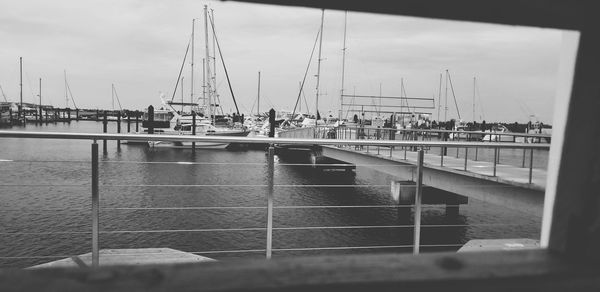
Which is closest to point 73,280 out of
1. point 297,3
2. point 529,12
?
point 297,3

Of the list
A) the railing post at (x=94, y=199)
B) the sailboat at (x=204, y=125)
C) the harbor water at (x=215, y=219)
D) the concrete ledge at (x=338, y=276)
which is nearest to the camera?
the concrete ledge at (x=338, y=276)

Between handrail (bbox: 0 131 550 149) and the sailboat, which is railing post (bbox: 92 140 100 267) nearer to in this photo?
handrail (bbox: 0 131 550 149)

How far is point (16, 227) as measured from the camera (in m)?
9.10

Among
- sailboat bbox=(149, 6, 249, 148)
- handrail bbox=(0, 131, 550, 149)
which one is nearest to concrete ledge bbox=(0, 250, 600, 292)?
handrail bbox=(0, 131, 550, 149)

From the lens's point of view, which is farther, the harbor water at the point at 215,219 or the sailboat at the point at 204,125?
the sailboat at the point at 204,125

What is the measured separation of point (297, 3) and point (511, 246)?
396 centimetres

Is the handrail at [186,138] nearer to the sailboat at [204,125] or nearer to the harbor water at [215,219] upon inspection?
the harbor water at [215,219]

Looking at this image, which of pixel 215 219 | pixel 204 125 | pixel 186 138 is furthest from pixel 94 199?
pixel 204 125

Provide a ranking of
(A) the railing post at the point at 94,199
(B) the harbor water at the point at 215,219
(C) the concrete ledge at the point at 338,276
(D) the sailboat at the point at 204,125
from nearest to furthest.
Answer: (C) the concrete ledge at the point at 338,276
(A) the railing post at the point at 94,199
(B) the harbor water at the point at 215,219
(D) the sailboat at the point at 204,125

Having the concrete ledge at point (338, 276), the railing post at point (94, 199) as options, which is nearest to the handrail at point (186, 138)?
the railing post at point (94, 199)

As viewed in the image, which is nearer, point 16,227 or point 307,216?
point 16,227

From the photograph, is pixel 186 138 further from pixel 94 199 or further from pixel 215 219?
A: pixel 215 219

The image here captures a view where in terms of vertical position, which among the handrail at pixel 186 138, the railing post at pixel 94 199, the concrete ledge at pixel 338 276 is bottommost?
the railing post at pixel 94 199

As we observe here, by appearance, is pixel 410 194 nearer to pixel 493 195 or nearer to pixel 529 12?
pixel 493 195
